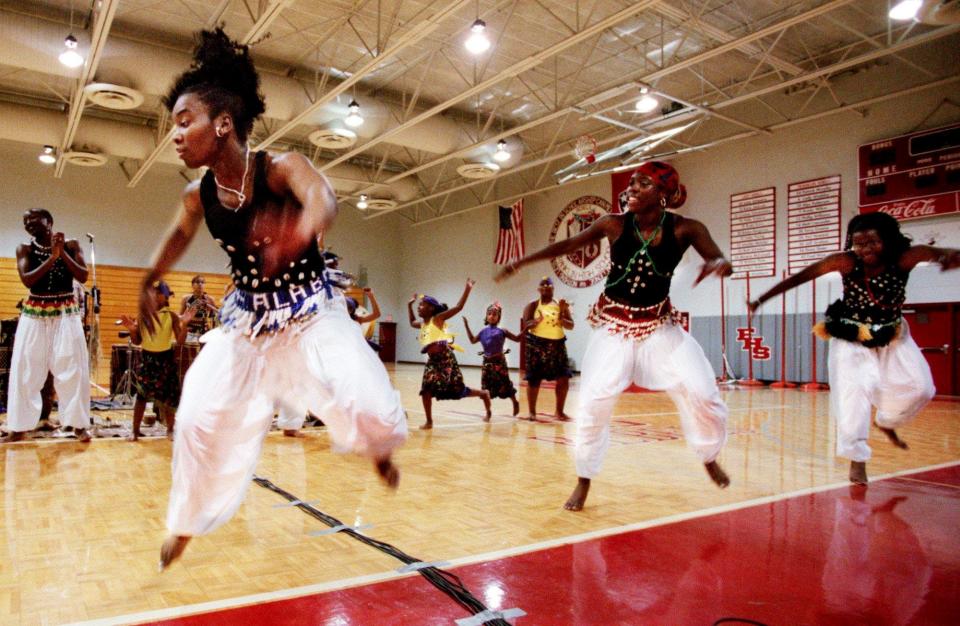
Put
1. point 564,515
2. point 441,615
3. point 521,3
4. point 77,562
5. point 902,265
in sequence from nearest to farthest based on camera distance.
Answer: point 441,615, point 77,562, point 564,515, point 902,265, point 521,3

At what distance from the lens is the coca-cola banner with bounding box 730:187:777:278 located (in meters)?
13.7

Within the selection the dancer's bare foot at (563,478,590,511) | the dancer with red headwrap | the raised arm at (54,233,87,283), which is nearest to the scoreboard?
the dancer with red headwrap

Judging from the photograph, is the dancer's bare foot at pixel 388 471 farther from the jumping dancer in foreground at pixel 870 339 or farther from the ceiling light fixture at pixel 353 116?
the ceiling light fixture at pixel 353 116

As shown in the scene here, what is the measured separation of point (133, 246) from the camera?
19141 millimetres

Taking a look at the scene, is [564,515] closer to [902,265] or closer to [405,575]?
[405,575]

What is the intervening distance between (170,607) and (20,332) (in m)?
4.66

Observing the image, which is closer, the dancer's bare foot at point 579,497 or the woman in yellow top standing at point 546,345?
the dancer's bare foot at point 579,497

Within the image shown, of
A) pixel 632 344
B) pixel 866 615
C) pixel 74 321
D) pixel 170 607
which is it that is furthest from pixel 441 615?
pixel 74 321

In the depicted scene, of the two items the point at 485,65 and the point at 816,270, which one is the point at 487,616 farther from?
the point at 485,65

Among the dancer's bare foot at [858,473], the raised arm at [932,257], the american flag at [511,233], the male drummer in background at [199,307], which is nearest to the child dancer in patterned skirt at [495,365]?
the male drummer in background at [199,307]

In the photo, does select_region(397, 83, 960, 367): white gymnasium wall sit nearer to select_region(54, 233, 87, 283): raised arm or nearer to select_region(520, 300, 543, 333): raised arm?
select_region(520, 300, 543, 333): raised arm

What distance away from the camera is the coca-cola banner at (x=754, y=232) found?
1374cm

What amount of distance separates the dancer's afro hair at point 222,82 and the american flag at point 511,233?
15.3 meters

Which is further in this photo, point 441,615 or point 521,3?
point 521,3
